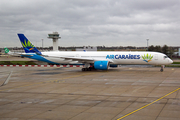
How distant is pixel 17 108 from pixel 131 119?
6444 millimetres

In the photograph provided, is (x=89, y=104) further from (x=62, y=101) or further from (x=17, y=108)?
(x=17, y=108)

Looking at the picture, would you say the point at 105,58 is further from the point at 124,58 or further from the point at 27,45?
the point at 27,45

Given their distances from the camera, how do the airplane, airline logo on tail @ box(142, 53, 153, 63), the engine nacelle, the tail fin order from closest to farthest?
1. the engine nacelle
2. the airplane
3. airline logo on tail @ box(142, 53, 153, 63)
4. the tail fin

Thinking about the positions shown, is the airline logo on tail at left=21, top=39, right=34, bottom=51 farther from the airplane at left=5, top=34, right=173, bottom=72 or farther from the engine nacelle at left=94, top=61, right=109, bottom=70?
the engine nacelle at left=94, top=61, right=109, bottom=70

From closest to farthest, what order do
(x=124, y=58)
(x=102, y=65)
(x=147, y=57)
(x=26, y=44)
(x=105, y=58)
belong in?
(x=102, y=65), (x=147, y=57), (x=124, y=58), (x=105, y=58), (x=26, y=44)

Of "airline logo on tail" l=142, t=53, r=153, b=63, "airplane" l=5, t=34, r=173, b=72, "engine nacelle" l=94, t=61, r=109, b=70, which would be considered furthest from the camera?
"airline logo on tail" l=142, t=53, r=153, b=63

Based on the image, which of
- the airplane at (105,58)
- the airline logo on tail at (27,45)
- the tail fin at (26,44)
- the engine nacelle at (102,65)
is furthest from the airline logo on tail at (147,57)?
the airline logo on tail at (27,45)

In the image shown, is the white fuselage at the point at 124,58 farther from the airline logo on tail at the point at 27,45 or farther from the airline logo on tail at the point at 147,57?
the airline logo on tail at the point at 27,45

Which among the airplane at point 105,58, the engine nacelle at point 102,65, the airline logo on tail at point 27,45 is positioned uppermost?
the airline logo on tail at point 27,45

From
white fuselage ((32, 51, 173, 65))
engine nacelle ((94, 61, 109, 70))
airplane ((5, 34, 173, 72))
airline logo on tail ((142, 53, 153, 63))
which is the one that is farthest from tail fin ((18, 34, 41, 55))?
airline logo on tail ((142, 53, 153, 63))

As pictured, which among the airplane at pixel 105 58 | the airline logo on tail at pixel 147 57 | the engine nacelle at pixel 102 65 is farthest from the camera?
the airline logo on tail at pixel 147 57

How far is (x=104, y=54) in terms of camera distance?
32.1 m

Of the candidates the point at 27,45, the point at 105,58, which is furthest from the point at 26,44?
the point at 105,58

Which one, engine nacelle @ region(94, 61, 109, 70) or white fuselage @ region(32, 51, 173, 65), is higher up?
white fuselage @ region(32, 51, 173, 65)
